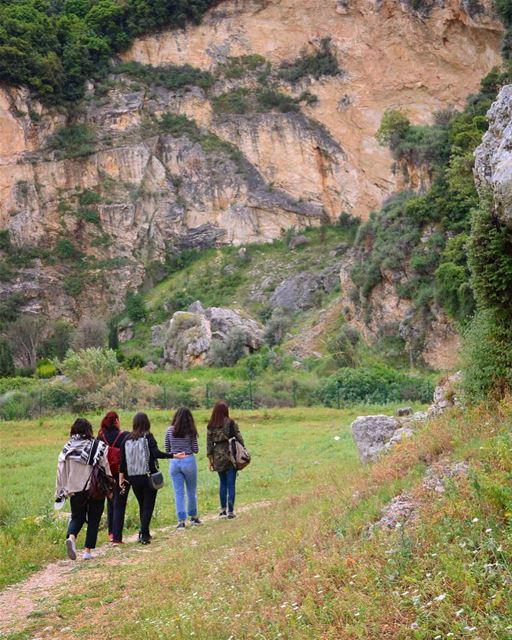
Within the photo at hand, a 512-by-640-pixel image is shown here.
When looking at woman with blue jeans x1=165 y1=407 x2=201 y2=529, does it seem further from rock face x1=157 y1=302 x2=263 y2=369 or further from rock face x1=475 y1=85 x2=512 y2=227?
rock face x1=157 y1=302 x2=263 y2=369

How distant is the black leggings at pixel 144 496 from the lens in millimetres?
8961

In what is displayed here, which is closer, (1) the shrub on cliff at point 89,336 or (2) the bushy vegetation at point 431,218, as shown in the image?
(2) the bushy vegetation at point 431,218

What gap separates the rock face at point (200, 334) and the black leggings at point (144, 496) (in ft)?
117

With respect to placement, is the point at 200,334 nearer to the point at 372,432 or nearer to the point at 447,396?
the point at 372,432

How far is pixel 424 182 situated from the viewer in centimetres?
3872

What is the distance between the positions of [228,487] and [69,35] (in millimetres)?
60623

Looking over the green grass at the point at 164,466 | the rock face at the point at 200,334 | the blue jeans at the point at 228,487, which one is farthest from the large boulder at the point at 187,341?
the blue jeans at the point at 228,487

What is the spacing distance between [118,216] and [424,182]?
29.0 metres

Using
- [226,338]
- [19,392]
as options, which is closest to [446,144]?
[226,338]

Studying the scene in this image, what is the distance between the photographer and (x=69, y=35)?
6206cm

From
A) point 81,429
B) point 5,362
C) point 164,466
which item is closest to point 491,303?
point 81,429

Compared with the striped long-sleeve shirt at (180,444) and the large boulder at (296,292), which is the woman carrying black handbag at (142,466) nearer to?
the striped long-sleeve shirt at (180,444)

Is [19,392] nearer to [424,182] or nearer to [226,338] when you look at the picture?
[226,338]

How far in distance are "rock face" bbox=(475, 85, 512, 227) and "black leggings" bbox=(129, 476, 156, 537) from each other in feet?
17.3
